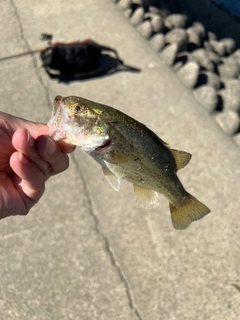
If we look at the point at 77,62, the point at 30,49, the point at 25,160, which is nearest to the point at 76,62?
the point at 77,62

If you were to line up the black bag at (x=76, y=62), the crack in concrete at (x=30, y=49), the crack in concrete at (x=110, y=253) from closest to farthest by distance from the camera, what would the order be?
the crack in concrete at (x=110, y=253)
the crack in concrete at (x=30, y=49)
the black bag at (x=76, y=62)

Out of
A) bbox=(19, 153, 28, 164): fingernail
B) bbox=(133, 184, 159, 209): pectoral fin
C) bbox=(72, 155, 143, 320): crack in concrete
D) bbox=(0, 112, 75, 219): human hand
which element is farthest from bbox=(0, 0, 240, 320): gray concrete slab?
bbox=(19, 153, 28, 164): fingernail

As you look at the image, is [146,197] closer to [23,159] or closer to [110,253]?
[23,159]

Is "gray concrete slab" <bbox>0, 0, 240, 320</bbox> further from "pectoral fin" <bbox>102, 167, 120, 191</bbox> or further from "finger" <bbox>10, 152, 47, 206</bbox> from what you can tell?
"pectoral fin" <bbox>102, 167, 120, 191</bbox>

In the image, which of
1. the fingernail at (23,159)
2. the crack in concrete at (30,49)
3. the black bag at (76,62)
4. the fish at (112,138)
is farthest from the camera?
the black bag at (76,62)

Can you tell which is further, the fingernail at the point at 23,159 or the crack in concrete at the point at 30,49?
the crack in concrete at the point at 30,49

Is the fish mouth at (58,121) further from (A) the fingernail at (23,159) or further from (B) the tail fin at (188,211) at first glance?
(B) the tail fin at (188,211)

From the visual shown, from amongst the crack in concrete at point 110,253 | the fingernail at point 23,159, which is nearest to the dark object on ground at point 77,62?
the crack in concrete at point 110,253

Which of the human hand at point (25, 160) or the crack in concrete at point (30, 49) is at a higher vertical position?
the human hand at point (25, 160)

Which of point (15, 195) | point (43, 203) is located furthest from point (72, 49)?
point (15, 195)
